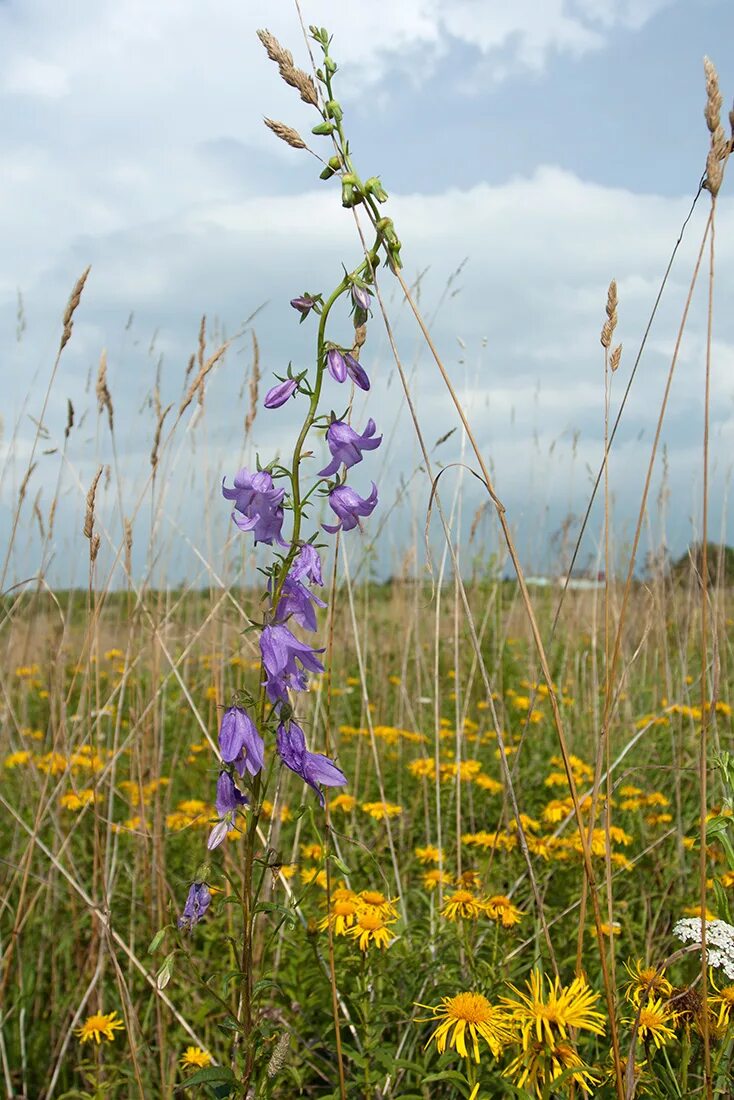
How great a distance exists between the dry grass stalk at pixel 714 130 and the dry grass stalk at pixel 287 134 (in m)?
0.62

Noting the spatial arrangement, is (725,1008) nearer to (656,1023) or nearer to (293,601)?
(656,1023)

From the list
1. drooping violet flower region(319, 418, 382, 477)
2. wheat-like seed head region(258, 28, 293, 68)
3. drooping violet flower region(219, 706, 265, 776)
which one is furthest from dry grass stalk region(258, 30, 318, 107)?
drooping violet flower region(219, 706, 265, 776)

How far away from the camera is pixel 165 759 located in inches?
158

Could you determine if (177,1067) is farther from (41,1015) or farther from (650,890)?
(650,890)

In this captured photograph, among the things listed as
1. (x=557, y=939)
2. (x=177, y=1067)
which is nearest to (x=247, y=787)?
(x=177, y=1067)

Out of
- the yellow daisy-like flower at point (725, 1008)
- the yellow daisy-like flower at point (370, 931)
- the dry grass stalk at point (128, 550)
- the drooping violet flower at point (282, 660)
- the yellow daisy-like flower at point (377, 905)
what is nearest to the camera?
the drooping violet flower at point (282, 660)

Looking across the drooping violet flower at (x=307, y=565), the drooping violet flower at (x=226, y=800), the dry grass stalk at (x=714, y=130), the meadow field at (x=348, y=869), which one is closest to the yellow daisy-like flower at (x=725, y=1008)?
the meadow field at (x=348, y=869)

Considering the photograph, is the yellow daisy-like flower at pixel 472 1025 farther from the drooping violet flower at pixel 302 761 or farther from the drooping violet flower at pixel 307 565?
the drooping violet flower at pixel 307 565

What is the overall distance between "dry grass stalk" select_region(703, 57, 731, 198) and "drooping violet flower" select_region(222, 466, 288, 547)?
0.81 meters

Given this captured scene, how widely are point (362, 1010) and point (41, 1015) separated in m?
1.30

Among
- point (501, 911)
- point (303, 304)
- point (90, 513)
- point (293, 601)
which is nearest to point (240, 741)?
point (293, 601)

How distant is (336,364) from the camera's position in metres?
1.33

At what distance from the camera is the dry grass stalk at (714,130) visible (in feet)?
4.51

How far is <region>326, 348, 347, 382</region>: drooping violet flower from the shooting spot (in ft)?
4.31
